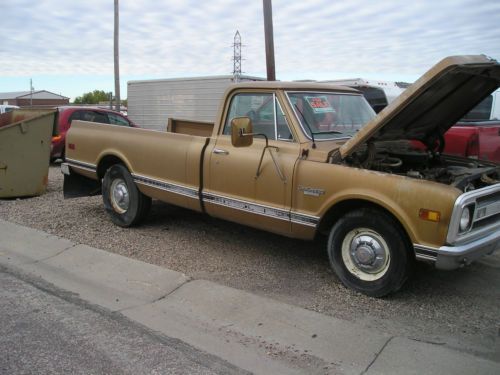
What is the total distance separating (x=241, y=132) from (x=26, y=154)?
17.2 feet

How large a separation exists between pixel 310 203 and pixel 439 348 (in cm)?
162

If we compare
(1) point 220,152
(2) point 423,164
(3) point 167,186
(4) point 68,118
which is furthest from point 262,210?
(4) point 68,118

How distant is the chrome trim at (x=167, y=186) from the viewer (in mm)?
5543

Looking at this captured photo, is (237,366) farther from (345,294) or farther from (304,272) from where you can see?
(304,272)

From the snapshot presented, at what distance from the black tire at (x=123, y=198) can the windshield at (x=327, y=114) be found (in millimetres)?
2433

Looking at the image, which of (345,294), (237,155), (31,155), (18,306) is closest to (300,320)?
(345,294)

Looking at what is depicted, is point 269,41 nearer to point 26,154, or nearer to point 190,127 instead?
point 190,127

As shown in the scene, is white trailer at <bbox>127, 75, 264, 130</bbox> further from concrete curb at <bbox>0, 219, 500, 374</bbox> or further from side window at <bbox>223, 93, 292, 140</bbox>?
concrete curb at <bbox>0, 219, 500, 374</bbox>

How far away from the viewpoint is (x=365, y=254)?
432 centimetres

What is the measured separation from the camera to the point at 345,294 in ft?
14.6

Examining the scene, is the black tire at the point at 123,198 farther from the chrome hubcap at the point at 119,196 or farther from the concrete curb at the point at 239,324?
the concrete curb at the point at 239,324

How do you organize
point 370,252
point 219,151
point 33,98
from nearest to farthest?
1. point 370,252
2. point 219,151
3. point 33,98

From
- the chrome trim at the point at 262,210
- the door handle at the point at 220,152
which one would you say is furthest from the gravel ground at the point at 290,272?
the door handle at the point at 220,152

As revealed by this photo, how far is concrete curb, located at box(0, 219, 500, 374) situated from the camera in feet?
10.9
